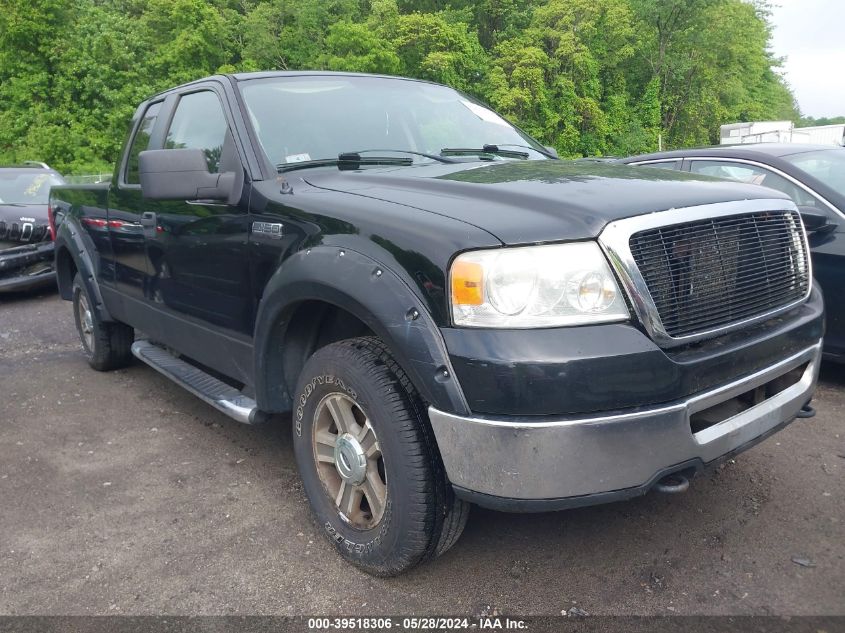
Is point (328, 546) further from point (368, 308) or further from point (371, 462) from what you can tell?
point (368, 308)

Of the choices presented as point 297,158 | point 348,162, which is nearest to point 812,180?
point 348,162

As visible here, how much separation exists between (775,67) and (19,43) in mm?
49359

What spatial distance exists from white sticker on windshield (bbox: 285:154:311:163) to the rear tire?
2.57 metres

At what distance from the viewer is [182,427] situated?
171 inches

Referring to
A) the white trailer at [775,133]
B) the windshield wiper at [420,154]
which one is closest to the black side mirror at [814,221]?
the windshield wiper at [420,154]

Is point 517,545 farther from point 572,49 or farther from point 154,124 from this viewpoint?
point 572,49

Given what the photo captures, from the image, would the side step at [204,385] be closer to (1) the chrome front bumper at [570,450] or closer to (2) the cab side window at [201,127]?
(2) the cab side window at [201,127]

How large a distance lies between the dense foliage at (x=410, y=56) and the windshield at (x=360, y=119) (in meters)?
24.8

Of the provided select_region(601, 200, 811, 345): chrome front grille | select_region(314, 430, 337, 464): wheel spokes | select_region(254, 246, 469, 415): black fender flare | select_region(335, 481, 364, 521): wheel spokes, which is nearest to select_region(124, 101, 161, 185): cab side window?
select_region(254, 246, 469, 415): black fender flare

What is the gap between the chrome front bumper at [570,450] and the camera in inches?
82.0

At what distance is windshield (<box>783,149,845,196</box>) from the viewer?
4.70 m

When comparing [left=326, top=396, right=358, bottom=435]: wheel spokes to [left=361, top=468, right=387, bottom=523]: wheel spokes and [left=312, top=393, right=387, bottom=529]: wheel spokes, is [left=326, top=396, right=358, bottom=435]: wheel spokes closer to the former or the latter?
[left=312, top=393, right=387, bottom=529]: wheel spokes

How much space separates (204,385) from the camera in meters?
3.72

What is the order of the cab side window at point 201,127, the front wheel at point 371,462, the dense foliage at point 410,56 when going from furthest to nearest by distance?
the dense foliage at point 410,56, the cab side window at point 201,127, the front wheel at point 371,462
